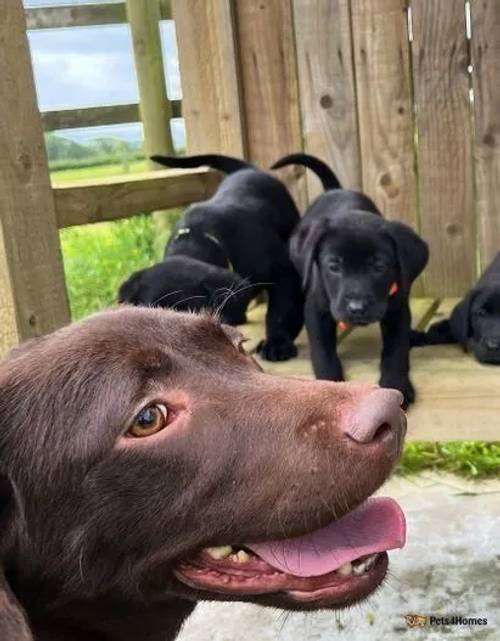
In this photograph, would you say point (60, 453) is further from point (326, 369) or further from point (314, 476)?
point (326, 369)

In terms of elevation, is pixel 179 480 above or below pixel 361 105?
below

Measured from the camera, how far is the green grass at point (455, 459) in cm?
396

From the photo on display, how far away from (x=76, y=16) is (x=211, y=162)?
128cm

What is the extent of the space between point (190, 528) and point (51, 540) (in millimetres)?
265

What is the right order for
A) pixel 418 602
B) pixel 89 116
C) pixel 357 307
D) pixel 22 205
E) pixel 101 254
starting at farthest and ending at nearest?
pixel 101 254
pixel 89 116
pixel 357 307
pixel 22 205
pixel 418 602

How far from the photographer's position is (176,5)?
4.92 m

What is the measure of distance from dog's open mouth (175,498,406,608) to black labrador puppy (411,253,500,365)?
2.02 meters

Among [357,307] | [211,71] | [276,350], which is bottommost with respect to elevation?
[276,350]

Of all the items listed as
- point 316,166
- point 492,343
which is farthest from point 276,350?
point 316,166

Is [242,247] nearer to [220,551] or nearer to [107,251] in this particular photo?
[107,251]

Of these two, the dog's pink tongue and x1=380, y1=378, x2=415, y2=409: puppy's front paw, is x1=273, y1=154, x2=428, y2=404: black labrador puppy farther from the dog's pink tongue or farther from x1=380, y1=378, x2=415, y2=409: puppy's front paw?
the dog's pink tongue

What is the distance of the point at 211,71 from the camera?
5012mm

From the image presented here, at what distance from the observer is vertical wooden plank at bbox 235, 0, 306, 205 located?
4.79 m

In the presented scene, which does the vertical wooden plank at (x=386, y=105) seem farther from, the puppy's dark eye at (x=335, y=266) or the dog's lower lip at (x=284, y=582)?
the dog's lower lip at (x=284, y=582)
